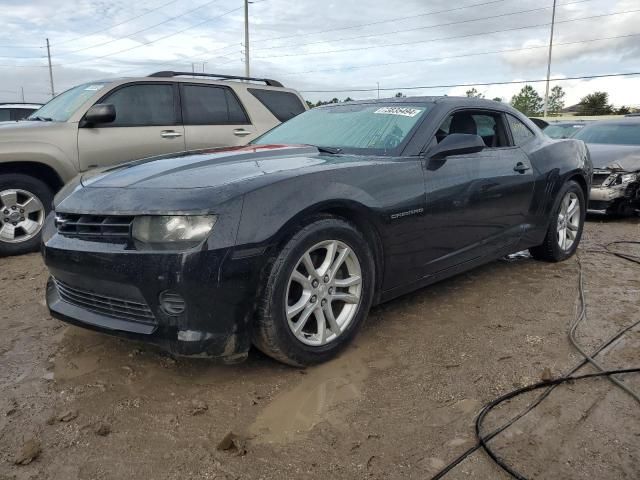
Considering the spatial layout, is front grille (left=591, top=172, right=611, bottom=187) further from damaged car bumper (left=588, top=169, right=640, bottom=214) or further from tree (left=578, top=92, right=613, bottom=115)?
tree (left=578, top=92, right=613, bottom=115)

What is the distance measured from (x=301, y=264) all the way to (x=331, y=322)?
1.25 ft

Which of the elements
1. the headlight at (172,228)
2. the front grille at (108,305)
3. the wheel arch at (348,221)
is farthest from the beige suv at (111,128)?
the wheel arch at (348,221)

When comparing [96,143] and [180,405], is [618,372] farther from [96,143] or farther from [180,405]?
[96,143]

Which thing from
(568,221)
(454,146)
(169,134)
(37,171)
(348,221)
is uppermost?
(454,146)

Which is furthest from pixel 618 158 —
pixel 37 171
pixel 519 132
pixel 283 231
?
pixel 37 171

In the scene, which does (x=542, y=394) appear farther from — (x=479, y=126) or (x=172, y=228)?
(x=479, y=126)

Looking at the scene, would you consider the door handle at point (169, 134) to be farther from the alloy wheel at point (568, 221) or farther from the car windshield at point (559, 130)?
the car windshield at point (559, 130)

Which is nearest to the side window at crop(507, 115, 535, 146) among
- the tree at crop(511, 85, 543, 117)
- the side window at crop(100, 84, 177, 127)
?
the side window at crop(100, 84, 177, 127)

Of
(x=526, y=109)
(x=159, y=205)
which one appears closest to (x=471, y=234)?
(x=159, y=205)

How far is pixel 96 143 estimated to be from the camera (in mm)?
5691

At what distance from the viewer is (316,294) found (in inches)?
113

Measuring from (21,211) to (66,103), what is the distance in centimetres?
136

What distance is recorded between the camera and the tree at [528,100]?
7975cm

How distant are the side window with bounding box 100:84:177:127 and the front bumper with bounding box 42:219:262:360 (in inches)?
143
